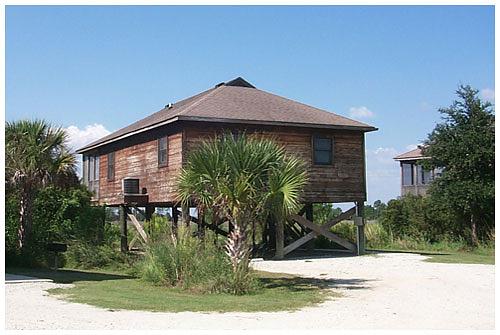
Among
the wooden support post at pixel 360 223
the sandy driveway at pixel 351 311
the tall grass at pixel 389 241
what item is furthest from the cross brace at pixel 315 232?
the sandy driveway at pixel 351 311

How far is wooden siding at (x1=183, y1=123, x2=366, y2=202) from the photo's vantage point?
2786 cm

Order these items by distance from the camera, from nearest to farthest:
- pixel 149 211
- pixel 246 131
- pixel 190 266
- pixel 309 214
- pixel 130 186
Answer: pixel 190 266 < pixel 246 131 < pixel 130 186 < pixel 309 214 < pixel 149 211

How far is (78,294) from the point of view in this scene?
51.1 feet

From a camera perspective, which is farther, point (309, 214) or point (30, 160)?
point (309, 214)

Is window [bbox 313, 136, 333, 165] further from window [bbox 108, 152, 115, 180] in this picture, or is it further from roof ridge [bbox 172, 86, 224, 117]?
window [bbox 108, 152, 115, 180]

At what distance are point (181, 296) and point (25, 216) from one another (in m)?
10.7

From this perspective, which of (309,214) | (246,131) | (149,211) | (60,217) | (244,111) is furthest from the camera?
(149,211)

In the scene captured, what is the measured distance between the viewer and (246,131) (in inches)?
1054

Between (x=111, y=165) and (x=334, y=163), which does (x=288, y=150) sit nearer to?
(x=334, y=163)

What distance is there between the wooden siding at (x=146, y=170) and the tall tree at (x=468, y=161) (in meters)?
13.2

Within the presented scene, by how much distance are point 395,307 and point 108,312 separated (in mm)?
5285

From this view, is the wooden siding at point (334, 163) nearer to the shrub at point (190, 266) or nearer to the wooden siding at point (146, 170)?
the wooden siding at point (146, 170)

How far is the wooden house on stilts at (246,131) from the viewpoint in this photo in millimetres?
26375

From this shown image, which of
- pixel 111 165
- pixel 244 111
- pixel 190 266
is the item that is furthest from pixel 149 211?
pixel 190 266
